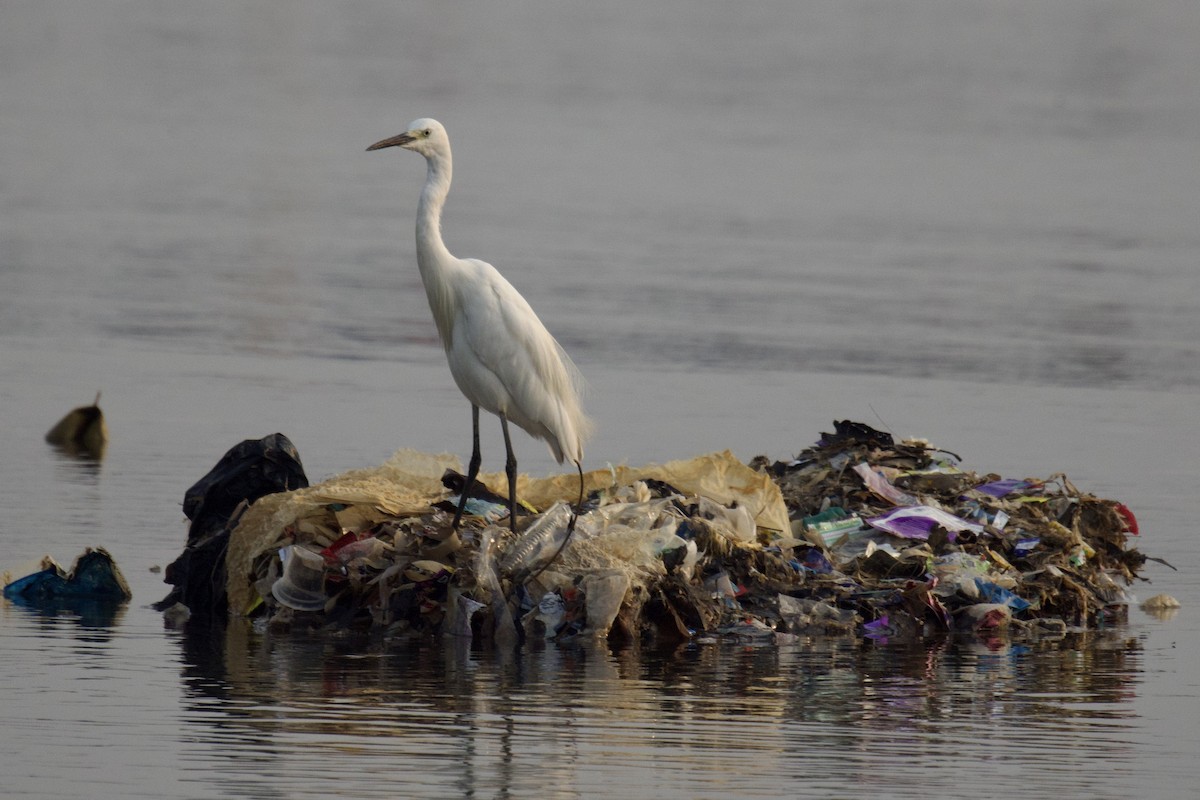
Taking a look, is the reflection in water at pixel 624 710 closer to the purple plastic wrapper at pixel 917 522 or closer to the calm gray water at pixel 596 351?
the calm gray water at pixel 596 351

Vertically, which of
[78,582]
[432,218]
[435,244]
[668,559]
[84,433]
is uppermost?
[432,218]

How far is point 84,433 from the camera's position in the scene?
15000mm

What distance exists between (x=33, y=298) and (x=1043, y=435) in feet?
33.1

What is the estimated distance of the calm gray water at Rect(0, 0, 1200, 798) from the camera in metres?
8.46

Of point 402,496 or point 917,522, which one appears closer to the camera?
point 402,496

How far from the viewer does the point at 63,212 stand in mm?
27703

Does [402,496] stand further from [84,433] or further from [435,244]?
[84,433]

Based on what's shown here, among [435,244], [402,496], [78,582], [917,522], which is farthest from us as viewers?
[917,522]

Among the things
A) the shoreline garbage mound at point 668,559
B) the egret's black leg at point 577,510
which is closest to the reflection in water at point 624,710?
the shoreline garbage mound at point 668,559

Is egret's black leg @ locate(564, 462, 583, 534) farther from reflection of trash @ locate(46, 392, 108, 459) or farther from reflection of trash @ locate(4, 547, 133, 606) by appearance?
reflection of trash @ locate(46, 392, 108, 459)

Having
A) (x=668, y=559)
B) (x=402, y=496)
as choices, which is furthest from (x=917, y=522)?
(x=402, y=496)

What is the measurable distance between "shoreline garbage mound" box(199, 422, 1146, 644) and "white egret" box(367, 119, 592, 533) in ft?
1.69

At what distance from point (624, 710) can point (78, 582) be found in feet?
11.3

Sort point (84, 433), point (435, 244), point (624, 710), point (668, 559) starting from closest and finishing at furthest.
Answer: point (624, 710) → point (668, 559) → point (435, 244) → point (84, 433)
